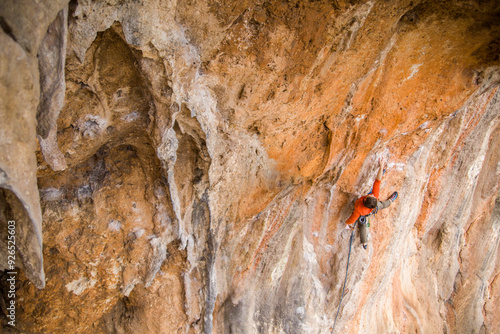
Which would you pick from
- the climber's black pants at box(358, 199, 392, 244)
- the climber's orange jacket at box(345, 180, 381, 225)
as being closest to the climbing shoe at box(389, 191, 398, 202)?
the climber's black pants at box(358, 199, 392, 244)

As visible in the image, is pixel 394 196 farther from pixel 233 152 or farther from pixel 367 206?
pixel 233 152

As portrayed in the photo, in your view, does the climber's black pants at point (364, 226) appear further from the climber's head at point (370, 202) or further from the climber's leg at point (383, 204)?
the climber's head at point (370, 202)

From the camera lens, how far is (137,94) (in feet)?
8.23

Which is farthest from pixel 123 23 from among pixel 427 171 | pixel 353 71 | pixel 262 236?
pixel 427 171

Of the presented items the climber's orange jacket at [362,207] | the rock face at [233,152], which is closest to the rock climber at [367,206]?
the climber's orange jacket at [362,207]

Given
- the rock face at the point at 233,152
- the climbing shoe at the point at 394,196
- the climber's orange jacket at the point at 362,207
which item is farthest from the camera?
the climbing shoe at the point at 394,196

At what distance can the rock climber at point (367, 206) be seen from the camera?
12.2ft

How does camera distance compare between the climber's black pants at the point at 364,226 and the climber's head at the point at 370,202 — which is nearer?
the climber's head at the point at 370,202

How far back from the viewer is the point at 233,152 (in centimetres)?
320

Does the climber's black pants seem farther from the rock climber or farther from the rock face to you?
the rock face

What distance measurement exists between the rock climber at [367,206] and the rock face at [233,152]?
14 centimetres

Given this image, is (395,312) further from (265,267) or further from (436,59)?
(436,59)

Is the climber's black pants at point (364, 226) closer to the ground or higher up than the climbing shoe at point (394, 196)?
closer to the ground

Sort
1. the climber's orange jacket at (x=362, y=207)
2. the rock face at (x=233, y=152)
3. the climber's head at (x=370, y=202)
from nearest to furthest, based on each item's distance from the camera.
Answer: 1. the rock face at (x=233, y=152)
2. the climber's head at (x=370, y=202)
3. the climber's orange jacket at (x=362, y=207)
